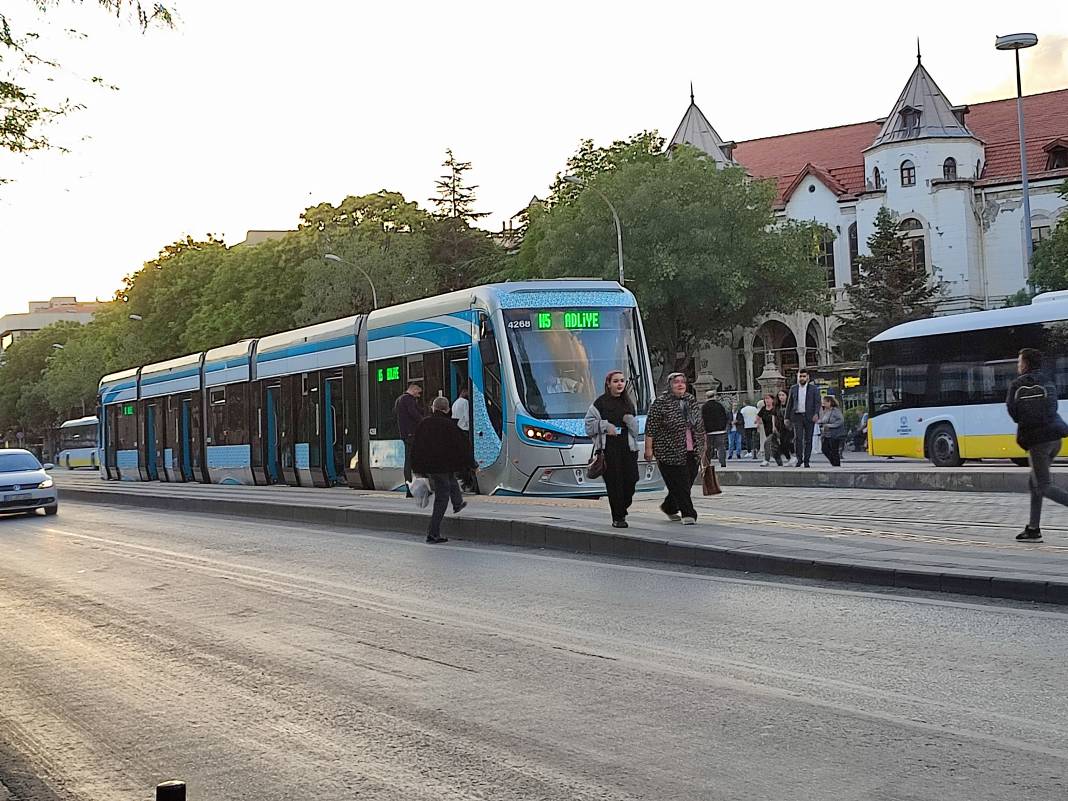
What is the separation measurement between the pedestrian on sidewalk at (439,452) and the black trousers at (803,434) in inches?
528

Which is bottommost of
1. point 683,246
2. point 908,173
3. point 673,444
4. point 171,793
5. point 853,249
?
point 171,793

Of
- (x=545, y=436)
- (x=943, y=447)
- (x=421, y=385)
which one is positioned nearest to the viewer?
(x=545, y=436)

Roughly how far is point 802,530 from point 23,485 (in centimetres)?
1859

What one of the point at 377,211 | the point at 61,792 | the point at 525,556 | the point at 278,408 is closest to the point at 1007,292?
the point at 377,211

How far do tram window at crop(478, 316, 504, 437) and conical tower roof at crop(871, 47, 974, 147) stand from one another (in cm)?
5824

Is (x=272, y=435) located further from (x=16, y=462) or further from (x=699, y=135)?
(x=699, y=135)

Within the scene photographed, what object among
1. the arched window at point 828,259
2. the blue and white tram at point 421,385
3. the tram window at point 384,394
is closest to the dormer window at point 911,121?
the arched window at point 828,259

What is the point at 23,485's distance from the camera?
94.0 ft

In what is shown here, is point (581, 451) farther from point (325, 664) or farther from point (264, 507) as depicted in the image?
point (325, 664)

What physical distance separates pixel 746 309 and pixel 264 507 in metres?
43.3


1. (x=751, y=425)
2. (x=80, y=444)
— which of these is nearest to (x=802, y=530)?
(x=751, y=425)

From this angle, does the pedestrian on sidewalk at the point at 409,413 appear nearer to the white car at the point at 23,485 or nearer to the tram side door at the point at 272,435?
the tram side door at the point at 272,435

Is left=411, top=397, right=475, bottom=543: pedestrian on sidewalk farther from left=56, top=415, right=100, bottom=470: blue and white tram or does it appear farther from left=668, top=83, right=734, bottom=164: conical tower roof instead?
left=668, top=83, right=734, bottom=164: conical tower roof

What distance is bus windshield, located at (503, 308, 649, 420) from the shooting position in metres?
21.2
